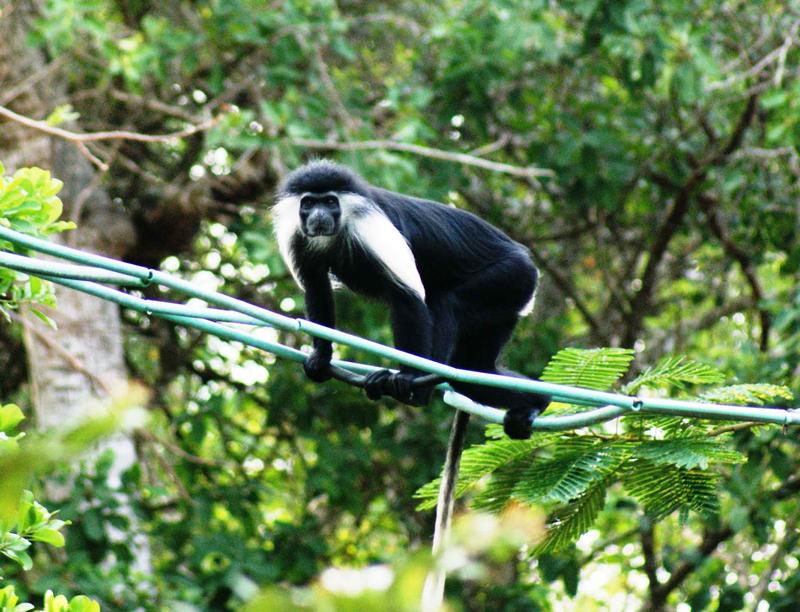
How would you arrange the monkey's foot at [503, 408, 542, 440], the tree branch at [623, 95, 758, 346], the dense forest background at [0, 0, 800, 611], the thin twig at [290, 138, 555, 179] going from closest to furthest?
the monkey's foot at [503, 408, 542, 440], the thin twig at [290, 138, 555, 179], the dense forest background at [0, 0, 800, 611], the tree branch at [623, 95, 758, 346]

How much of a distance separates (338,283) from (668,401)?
1638 millimetres

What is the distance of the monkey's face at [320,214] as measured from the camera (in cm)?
325

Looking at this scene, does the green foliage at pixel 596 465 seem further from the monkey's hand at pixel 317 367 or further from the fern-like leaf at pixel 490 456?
the monkey's hand at pixel 317 367

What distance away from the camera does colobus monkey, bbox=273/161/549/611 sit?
126 inches

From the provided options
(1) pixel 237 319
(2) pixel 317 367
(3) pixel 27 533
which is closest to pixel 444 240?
(2) pixel 317 367

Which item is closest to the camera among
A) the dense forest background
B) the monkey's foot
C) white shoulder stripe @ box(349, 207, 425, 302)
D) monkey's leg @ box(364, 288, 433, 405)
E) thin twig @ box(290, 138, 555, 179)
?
the monkey's foot

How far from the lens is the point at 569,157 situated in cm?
559

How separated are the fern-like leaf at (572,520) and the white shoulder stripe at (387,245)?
0.80 m

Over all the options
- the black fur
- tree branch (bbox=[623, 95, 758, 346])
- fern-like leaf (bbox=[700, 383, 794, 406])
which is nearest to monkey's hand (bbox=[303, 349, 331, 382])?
the black fur

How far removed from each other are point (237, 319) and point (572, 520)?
3.18 feet

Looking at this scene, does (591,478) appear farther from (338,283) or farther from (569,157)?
(569,157)

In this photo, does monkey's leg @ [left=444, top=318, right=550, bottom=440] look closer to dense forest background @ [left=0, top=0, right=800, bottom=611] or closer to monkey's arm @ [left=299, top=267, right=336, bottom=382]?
monkey's arm @ [left=299, top=267, right=336, bottom=382]

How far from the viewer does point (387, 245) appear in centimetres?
305

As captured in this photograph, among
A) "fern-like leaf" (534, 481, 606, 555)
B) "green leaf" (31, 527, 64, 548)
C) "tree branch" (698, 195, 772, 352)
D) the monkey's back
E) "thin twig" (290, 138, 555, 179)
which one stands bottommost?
"tree branch" (698, 195, 772, 352)
